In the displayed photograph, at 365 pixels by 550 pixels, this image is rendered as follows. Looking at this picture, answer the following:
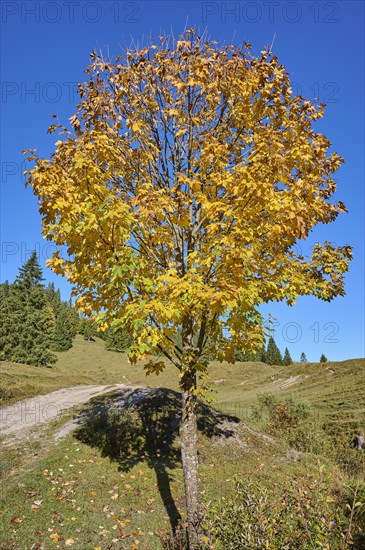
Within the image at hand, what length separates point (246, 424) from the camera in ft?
49.4

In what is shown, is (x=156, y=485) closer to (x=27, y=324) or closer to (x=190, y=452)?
(x=190, y=452)

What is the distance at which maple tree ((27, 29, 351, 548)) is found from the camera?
17.4 ft

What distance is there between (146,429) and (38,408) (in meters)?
6.04

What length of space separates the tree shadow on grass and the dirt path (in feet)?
4.59

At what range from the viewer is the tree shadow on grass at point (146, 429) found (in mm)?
10672

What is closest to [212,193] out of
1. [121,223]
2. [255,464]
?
[121,223]

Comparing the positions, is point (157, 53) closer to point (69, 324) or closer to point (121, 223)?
point (121, 223)

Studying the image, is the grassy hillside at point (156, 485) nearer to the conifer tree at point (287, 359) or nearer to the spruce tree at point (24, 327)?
the spruce tree at point (24, 327)

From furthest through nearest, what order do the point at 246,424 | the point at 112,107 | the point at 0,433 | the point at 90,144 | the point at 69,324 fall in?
the point at 69,324
the point at 246,424
the point at 0,433
the point at 112,107
the point at 90,144

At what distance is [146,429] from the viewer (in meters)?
12.5

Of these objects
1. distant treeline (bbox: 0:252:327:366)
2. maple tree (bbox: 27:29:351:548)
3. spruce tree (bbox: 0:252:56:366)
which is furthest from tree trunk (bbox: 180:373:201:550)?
spruce tree (bbox: 0:252:56:366)

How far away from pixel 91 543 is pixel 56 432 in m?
6.03

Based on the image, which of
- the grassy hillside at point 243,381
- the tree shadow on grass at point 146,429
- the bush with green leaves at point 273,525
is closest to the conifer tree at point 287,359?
the grassy hillside at point 243,381

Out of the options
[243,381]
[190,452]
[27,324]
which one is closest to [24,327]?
[27,324]
